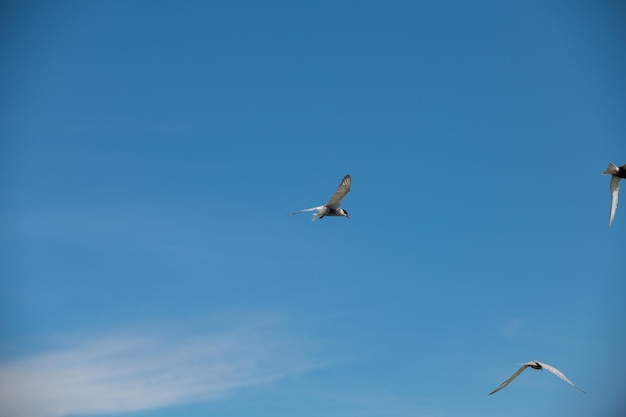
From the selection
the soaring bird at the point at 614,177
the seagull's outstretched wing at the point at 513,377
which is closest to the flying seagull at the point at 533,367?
the seagull's outstretched wing at the point at 513,377

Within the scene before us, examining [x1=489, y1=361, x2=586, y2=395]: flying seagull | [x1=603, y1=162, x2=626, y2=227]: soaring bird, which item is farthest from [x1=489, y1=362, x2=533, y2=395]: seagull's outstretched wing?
[x1=603, y1=162, x2=626, y2=227]: soaring bird

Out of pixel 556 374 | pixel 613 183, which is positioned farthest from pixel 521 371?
pixel 613 183

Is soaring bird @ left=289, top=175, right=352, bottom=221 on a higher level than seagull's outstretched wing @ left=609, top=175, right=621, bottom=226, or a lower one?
higher

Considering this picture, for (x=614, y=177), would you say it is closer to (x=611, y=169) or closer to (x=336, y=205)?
(x=611, y=169)

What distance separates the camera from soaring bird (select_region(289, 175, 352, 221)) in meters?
41.5

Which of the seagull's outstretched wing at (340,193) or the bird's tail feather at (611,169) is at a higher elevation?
the seagull's outstretched wing at (340,193)

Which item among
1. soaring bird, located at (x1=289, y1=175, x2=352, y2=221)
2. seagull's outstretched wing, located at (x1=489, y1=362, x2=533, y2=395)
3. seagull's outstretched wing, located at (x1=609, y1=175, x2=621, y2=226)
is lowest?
seagull's outstretched wing, located at (x1=489, y1=362, x2=533, y2=395)

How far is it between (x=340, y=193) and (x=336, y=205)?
57.6 inches

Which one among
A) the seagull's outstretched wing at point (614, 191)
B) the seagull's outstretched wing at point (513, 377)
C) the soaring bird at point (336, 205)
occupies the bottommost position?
the seagull's outstretched wing at point (513, 377)

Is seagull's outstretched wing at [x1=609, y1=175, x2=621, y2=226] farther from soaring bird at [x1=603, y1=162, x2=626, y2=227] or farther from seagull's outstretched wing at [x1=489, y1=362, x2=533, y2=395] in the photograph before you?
seagull's outstretched wing at [x1=489, y1=362, x2=533, y2=395]

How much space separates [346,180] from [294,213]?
21.5ft

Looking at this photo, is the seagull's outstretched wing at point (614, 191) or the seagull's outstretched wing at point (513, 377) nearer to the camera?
the seagull's outstretched wing at point (513, 377)

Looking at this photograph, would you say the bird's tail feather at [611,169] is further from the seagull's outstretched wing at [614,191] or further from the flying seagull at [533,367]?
the flying seagull at [533,367]

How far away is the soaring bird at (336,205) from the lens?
4153 cm
